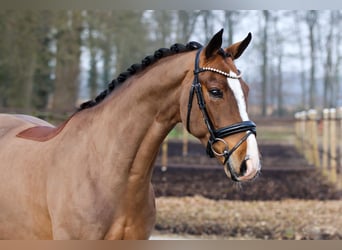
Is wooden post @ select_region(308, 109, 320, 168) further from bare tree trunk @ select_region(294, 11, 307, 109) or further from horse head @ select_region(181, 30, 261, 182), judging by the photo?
horse head @ select_region(181, 30, 261, 182)

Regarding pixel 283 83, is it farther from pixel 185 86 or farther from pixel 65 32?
pixel 185 86

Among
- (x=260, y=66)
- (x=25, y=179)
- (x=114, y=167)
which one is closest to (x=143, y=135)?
(x=114, y=167)

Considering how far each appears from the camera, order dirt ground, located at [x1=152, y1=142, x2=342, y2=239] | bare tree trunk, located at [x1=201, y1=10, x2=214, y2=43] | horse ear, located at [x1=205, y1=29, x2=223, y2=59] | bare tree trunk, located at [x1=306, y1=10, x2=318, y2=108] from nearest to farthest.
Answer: horse ear, located at [x1=205, y1=29, x2=223, y2=59] → dirt ground, located at [x1=152, y1=142, x2=342, y2=239] → bare tree trunk, located at [x1=201, y1=10, x2=214, y2=43] → bare tree trunk, located at [x1=306, y1=10, x2=318, y2=108]

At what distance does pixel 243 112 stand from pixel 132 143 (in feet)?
1.83

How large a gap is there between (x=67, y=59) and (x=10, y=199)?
25.6 ft

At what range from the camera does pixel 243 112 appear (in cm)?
204

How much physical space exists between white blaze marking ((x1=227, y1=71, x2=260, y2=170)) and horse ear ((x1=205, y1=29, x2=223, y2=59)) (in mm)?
130

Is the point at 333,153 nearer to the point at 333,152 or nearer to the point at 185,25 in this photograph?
the point at 333,152

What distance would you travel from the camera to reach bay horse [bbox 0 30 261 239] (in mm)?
2064

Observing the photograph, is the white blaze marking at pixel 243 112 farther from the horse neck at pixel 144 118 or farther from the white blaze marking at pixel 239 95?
the horse neck at pixel 144 118

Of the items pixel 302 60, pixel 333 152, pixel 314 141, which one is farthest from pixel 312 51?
pixel 333 152

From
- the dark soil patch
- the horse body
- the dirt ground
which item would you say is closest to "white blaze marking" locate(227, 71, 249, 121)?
the horse body

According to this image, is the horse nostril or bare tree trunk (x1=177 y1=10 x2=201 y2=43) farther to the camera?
bare tree trunk (x1=177 y1=10 x2=201 y2=43)

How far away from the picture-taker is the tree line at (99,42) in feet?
31.1
